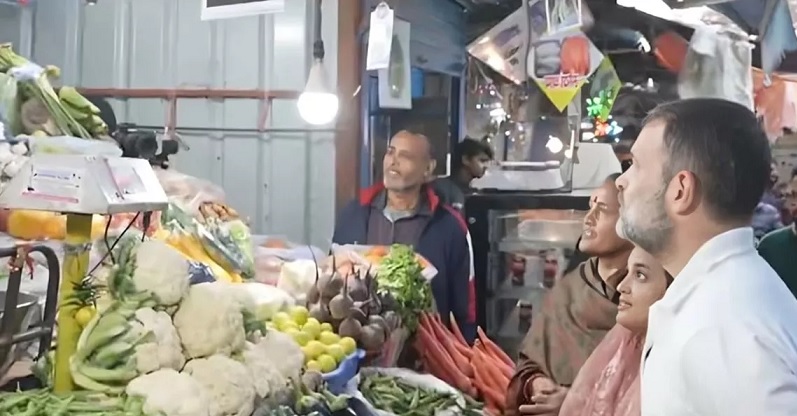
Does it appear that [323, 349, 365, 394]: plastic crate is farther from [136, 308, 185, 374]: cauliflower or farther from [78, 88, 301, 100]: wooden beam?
[78, 88, 301, 100]: wooden beam

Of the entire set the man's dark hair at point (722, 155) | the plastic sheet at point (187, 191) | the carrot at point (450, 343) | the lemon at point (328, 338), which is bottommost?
the carrot at point (450, 343)

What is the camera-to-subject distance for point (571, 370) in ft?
8.75

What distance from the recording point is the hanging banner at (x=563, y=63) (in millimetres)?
5359

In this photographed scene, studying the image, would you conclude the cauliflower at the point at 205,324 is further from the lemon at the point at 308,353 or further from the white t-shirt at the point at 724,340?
the white t-shirt at the point at 724,340

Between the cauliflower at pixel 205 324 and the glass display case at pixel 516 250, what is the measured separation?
369 centimetres

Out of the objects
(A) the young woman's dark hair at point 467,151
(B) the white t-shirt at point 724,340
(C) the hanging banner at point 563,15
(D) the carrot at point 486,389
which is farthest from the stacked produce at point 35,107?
(A) the young woman's dark hair at point 467,151

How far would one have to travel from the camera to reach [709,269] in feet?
5.29

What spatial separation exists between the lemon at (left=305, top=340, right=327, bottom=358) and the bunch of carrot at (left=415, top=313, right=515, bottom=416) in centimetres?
87

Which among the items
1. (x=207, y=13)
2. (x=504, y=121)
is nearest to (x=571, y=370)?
(x=207, y=13)

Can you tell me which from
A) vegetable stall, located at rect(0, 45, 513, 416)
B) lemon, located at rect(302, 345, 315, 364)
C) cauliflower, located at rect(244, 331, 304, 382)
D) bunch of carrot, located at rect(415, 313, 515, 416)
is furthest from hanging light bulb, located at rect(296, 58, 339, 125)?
cauliflower, located at rect(244, 331, 304, 382)

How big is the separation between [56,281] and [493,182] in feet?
13.5

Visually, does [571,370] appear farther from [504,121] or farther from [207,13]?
[504,121]

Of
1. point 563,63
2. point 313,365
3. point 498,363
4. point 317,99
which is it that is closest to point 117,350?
point 313,365

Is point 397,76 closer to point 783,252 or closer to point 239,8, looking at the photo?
point 239,8
